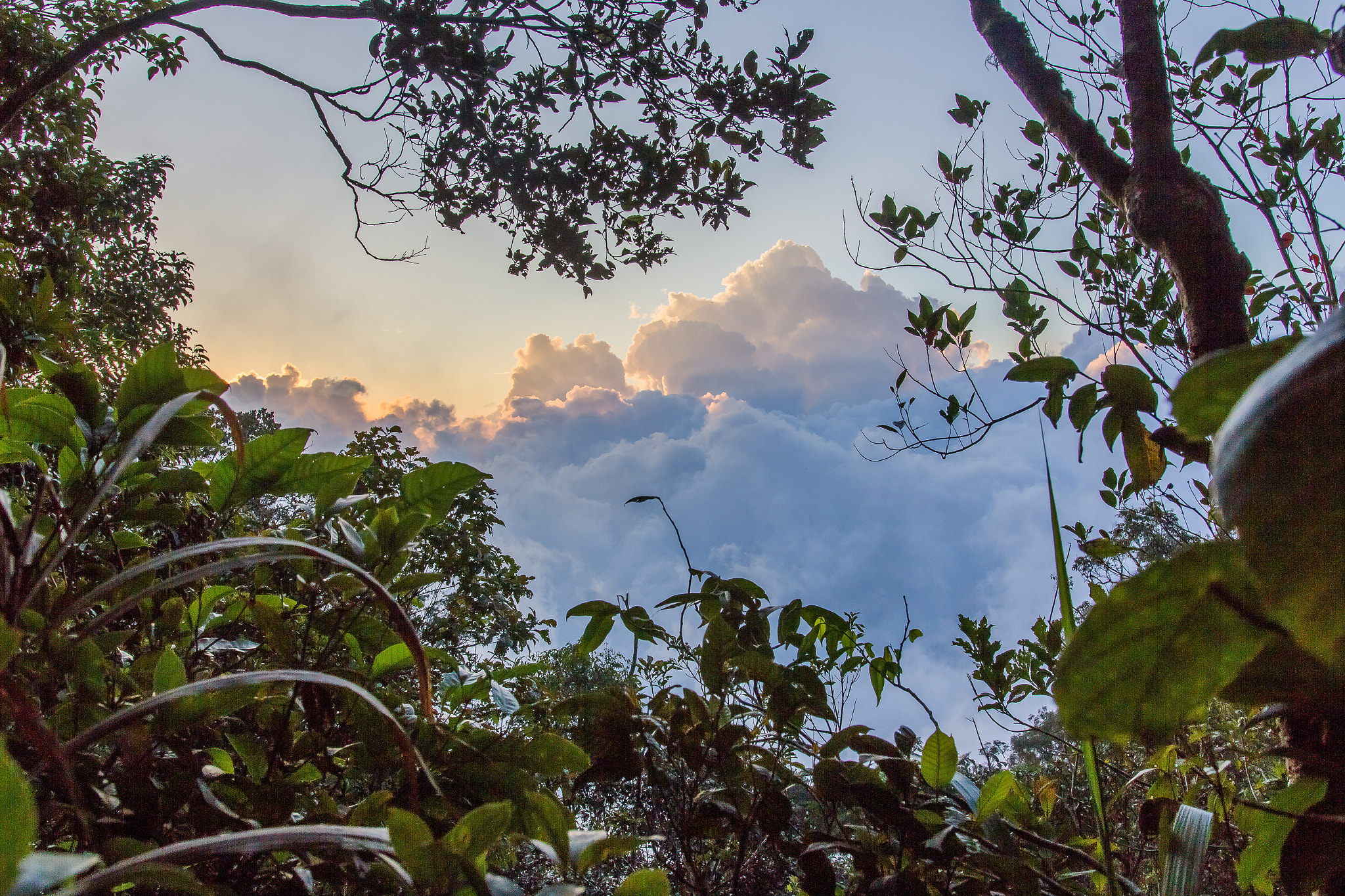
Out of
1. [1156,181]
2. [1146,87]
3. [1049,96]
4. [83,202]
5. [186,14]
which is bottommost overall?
[1156,181]

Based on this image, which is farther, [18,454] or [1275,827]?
[18,454]

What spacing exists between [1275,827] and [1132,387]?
374 millimetres

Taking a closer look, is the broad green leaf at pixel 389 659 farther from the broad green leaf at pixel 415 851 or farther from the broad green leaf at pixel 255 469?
the broad green leaf at pixel 415 851

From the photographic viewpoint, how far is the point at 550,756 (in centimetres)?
58

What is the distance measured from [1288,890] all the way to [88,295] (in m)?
8.71

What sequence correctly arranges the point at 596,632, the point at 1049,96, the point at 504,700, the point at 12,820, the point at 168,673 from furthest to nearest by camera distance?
1. the point at 1049,96
2. the point at 596,632
3. the point at 504,700
4. the point at 168,673
5. the point at 12,820

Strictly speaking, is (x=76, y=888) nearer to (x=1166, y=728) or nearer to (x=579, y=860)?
(x=579, y=860)

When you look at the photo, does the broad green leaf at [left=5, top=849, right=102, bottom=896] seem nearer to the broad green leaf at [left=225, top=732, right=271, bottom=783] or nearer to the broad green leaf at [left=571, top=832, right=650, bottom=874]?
the broad green leaf at [left=571, top=832, right=650, bottom=874]

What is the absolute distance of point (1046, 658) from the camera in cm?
145

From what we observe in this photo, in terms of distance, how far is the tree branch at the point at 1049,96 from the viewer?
1.24m

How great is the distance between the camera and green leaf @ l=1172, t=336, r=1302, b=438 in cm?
26

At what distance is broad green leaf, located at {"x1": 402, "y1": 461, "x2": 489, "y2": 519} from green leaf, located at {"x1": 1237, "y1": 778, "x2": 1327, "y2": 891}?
0.65m

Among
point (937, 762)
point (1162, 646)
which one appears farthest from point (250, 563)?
point (937, 762)

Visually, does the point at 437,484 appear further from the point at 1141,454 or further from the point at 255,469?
the point at 1141,454
